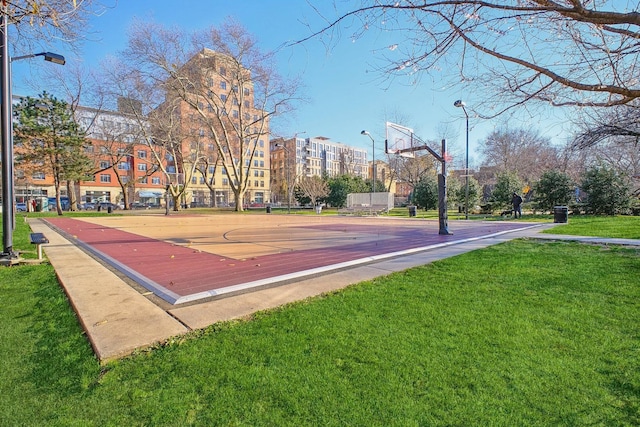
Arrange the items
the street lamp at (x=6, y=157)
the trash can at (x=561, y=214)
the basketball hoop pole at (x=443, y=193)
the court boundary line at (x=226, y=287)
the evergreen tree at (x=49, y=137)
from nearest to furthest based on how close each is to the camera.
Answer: the court boundary line at (x=226, y=287) → the street lamp at (x=6, y=157) → the basketball hoop pole at (x=443, y=193) → the trash can at (x=561, y=214) → the evergreen tree at (x=49, y=137)

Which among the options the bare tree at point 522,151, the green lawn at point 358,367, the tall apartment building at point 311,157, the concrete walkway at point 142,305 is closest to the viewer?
the green lawn at point 358,367

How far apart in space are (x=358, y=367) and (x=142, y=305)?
284cm

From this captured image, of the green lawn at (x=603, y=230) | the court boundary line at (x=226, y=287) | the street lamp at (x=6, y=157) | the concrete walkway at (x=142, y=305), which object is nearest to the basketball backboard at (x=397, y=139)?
the green lawn at (x=603, y=230)

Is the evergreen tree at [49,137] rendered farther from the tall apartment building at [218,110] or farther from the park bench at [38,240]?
the park bench at [38,240]

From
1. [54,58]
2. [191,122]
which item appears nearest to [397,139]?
[54,58]

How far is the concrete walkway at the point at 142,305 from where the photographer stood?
10.1 ft

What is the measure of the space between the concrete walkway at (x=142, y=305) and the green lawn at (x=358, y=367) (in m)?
0.16

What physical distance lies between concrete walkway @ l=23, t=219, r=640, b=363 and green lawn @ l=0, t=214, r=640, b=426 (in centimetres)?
16

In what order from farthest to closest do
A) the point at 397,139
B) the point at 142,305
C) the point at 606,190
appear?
the point at 606,190, the point at 397,139, the point at 142,305

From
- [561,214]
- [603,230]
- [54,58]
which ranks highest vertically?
[54,58]

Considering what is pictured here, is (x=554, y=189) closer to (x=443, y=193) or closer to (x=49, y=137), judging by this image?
(x=443, y=193)

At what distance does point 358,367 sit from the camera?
260 centimetres

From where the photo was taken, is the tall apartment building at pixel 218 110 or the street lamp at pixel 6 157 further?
the tall apartment building at pixel 218 110

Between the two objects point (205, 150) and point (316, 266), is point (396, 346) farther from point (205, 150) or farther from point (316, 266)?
point (205, 150)
